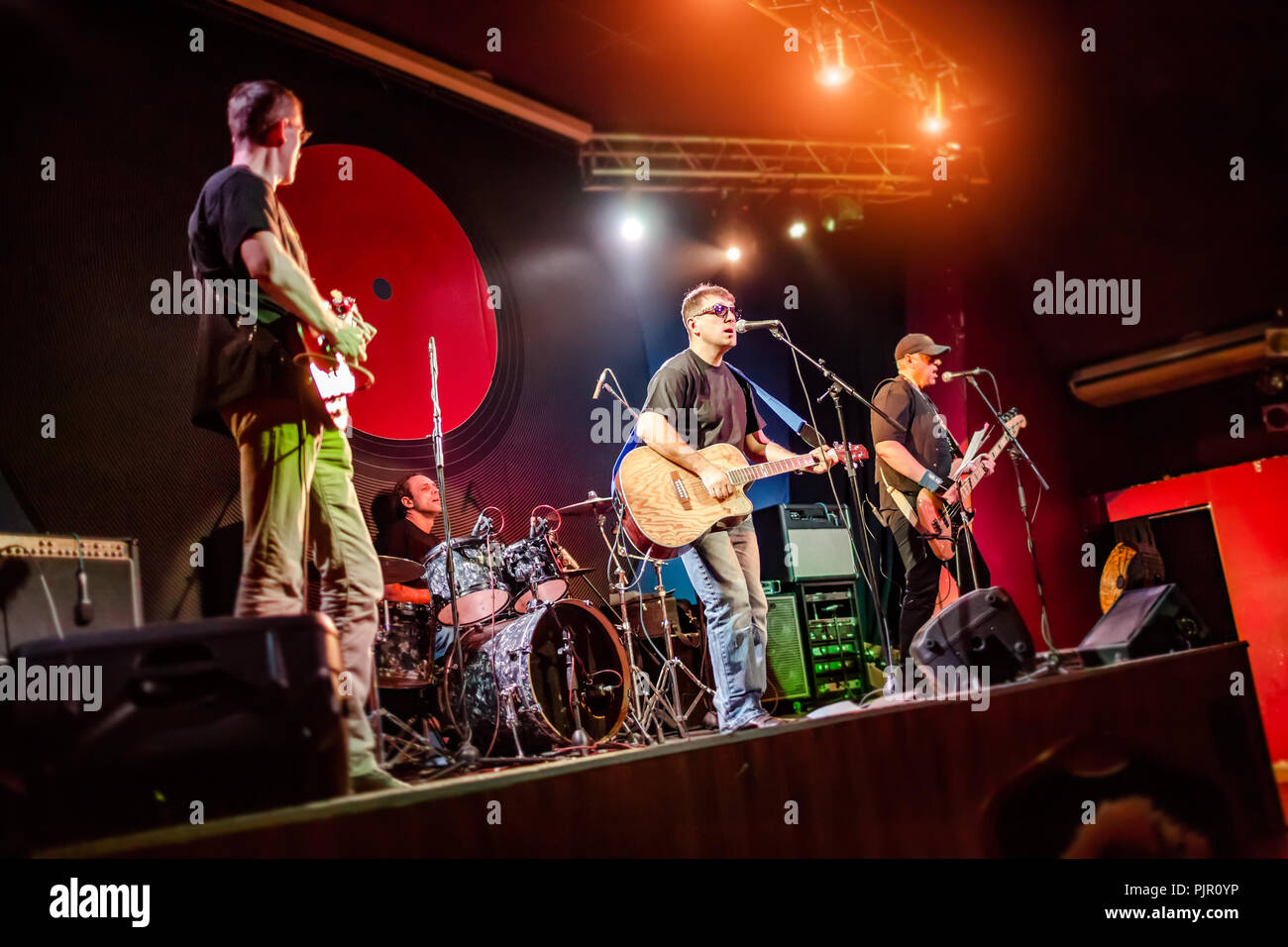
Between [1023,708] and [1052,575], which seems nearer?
[1023,708]

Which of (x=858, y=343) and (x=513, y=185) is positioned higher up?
(x=513, y=185)

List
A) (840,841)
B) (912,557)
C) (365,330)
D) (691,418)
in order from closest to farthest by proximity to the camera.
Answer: (840,841), (365,330), (691,418), (912,557)

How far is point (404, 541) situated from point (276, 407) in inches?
127

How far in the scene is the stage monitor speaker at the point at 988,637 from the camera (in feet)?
12.2

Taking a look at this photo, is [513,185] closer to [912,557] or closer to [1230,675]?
[912,557]

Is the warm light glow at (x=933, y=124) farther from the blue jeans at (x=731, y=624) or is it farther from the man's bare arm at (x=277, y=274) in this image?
the man's bare arm at (x=277, y=274)

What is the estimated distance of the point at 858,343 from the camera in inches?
325

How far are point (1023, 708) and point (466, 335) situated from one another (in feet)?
15.2

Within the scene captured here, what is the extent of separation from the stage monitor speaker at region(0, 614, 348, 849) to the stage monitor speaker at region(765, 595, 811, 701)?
5.00 metres

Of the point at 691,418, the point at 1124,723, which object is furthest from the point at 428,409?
the point at 1124,723

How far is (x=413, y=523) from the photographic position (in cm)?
578

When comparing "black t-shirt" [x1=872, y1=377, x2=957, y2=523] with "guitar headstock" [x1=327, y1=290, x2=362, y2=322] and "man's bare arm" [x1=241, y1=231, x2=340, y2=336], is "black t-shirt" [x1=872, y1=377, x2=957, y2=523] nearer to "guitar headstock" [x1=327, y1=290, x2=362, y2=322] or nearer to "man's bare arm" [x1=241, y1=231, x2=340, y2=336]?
"guitar headstock" [x1=327, y1=290, x2=362, y2=322]

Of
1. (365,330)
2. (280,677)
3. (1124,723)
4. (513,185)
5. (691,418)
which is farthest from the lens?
(513,185)

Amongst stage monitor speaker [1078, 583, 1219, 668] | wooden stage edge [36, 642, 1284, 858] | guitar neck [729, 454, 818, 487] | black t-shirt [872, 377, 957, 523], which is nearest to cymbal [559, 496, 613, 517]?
guitar neck [729, 454, 818, 487]
